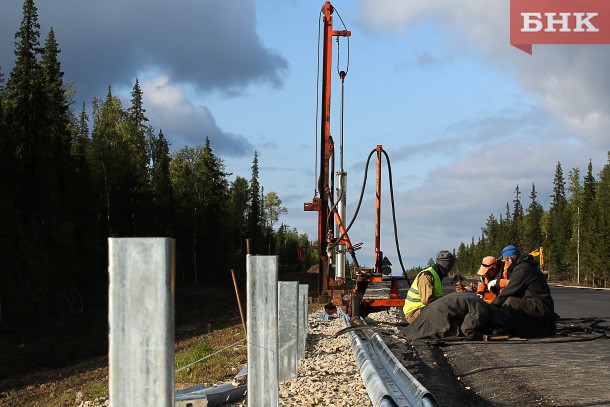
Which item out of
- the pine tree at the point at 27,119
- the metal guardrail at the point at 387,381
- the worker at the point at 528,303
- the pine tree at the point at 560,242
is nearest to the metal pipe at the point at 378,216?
the worker at the point at 528,303

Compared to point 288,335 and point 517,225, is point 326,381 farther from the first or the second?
point 517,225

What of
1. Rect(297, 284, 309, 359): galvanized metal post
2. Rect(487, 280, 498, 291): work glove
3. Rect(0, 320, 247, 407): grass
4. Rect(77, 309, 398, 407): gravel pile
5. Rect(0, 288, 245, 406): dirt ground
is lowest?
Rect(0, 288, 245, 406): dirt ground

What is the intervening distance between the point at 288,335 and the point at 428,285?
13.9 ft

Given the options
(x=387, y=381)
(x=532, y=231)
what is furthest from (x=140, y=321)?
(x=532, y=231)

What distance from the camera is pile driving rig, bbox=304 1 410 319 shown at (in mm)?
16734

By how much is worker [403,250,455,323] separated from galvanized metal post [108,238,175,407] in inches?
387

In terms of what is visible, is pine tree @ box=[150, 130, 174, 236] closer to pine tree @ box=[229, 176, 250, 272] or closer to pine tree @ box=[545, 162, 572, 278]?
pine tree @ box=[229, 176, 250, 272]

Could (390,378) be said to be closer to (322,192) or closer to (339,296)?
(339,296)

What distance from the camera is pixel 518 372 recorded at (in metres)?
9.09

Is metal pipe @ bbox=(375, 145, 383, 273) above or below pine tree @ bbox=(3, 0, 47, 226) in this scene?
below

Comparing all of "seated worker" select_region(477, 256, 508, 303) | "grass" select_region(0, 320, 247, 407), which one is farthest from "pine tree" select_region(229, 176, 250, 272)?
"seated worker" select_region(477, 256, 508, 303)

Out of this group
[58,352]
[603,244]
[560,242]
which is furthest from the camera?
[560,242]

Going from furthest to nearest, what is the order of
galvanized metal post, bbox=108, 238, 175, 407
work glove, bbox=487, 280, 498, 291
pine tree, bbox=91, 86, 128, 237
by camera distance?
1. pine tree, bbox=91, 86, 128, 237
2. work glove, bbox=487, 280, 498, 291
3. galvanized metal post, bbox=108, 238, 175, 407

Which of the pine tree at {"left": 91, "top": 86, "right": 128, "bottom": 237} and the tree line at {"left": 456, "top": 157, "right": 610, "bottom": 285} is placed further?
the tree line at {"left": 456, "top": 157, "right": 610, "bottom": 285}
